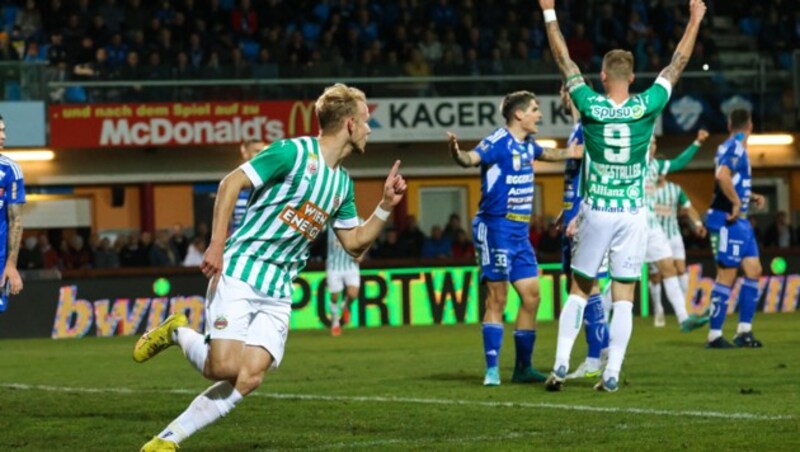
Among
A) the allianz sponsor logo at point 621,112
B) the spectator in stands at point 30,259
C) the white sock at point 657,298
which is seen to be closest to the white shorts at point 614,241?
the allianz sponsor logo at point 621,112

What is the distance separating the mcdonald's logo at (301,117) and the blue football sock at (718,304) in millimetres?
13640

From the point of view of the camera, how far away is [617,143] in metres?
11.9

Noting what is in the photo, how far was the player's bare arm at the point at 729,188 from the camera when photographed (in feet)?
54.2

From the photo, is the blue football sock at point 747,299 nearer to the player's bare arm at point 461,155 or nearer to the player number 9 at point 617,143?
the player's bare arm at point 461,155

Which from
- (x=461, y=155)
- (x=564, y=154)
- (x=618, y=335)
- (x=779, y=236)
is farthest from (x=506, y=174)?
(x=779, y=236)

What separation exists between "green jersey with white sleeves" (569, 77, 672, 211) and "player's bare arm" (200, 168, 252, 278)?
3959 millimetres

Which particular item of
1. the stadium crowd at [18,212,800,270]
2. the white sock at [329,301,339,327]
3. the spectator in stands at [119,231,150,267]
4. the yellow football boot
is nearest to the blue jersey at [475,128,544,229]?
the yellow football boot

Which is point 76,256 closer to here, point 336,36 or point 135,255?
point 135,255

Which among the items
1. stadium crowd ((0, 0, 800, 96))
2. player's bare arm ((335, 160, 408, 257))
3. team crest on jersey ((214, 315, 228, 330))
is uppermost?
stadium crowd ((0, 0, 800, 96))

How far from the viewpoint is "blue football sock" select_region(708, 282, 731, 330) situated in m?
16.8

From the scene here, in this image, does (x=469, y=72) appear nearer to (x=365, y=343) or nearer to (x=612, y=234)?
(x=365, y=343)

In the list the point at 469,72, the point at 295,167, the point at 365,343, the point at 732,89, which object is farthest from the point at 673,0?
the point at 295,167

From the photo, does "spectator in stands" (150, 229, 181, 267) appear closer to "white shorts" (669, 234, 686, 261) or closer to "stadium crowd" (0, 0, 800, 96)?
"stadium crowd" (0, 0, 800, 96)

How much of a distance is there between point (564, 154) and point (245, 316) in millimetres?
5198
